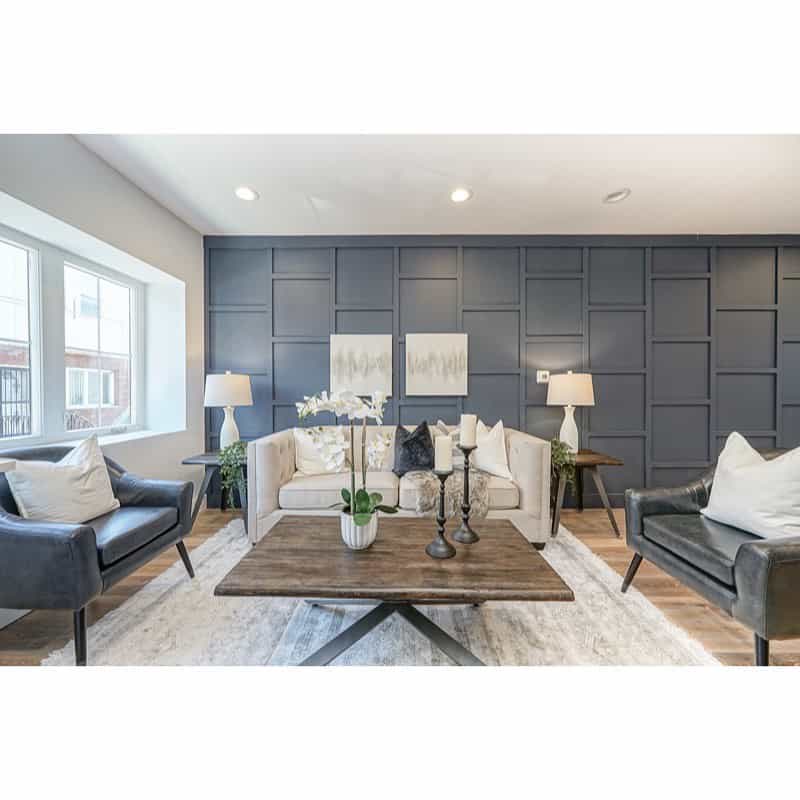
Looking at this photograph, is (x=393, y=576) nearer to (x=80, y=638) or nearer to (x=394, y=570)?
(x=394, y=570)

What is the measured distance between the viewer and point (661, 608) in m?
1.89

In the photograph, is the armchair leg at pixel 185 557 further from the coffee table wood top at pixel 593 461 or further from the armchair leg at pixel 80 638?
the coffee table wood top at pixel 593 461

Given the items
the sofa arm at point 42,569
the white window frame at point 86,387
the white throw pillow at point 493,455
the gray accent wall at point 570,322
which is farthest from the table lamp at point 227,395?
the white throw pillow at point 493,455

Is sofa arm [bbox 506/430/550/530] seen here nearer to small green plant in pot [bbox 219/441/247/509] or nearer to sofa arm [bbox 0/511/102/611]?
small green plant in pot [bbox 219/441/247/509]

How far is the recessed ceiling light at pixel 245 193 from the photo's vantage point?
2660 millimetres

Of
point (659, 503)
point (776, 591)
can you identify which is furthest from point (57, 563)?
point (659, 503)

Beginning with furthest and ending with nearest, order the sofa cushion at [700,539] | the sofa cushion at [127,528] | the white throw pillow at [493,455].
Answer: the white throw pillow at [493,455] → the sofa cushion at [127,528] → the sofa cushion at [700,539]

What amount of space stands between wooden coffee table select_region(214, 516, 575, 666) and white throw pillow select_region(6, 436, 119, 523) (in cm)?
93

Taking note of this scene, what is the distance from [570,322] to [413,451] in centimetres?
192

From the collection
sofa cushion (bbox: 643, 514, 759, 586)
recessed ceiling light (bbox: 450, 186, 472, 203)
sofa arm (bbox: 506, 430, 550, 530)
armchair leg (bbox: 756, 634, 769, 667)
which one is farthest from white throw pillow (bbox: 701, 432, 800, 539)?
recessed ceiling light (bbox: 450, 186, 472, 203)

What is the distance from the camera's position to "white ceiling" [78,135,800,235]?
84.6 inches

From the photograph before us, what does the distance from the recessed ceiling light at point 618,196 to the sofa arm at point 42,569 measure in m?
3.60
